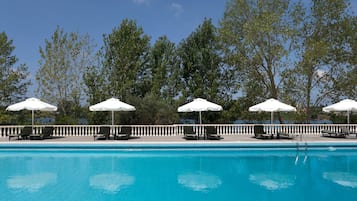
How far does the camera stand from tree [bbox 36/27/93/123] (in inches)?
934

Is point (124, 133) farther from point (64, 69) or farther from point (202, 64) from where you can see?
point (202, 64)

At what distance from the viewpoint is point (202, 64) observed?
27141mm

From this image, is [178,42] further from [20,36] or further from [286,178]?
[286,178]

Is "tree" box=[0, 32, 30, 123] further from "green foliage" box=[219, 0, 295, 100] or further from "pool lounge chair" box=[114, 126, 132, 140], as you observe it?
"green foliage" box=[219, 0, 295, 100]

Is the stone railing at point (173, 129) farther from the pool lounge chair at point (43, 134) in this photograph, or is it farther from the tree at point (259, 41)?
the tree at point (259, 41)

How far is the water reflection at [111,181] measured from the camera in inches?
320

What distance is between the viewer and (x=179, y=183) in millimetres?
8648

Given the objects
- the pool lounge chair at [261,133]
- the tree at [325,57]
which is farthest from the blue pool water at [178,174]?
the tree at [325,57]

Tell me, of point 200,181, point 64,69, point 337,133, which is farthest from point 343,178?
point 64,69

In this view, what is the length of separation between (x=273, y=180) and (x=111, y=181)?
16.6ft

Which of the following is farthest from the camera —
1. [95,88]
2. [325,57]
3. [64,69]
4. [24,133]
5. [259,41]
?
[95,88]

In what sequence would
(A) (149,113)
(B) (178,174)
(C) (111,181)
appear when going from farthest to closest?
(A) (149,113) < (B) (178,174) < (C) (111,181)

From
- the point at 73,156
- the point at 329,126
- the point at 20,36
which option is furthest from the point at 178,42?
the point at 73,156

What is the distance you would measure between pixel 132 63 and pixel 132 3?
17.0ft
